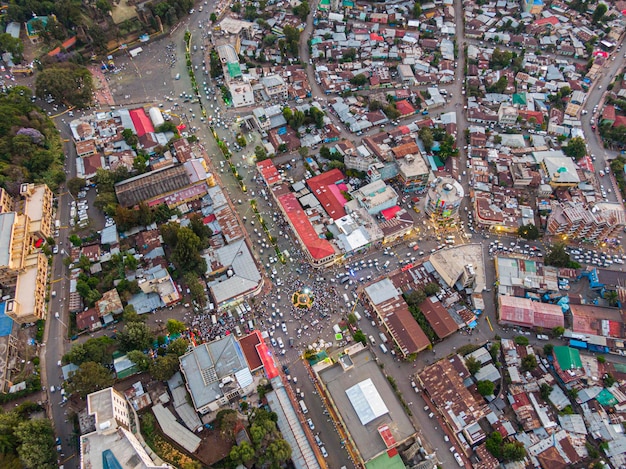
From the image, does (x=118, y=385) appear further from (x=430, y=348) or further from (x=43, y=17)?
(x=43, y=17)

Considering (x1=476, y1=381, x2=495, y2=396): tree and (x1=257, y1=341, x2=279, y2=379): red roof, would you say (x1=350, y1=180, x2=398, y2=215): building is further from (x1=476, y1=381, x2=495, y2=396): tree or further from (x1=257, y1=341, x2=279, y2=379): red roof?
(x1=476, y1=381, x2=495, y2=396): tree

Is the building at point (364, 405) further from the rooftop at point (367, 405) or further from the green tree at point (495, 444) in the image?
the green tree at point (495, 444)

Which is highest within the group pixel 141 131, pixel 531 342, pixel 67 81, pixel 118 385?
pixel 67 81

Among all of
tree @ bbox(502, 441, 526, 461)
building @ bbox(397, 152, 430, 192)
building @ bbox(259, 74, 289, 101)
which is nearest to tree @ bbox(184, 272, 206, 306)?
building @ bbox(397, 152, 430, 192)

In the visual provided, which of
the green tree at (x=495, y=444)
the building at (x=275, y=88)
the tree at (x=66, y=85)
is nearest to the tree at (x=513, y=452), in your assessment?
the green tree at (x=495, y=444)

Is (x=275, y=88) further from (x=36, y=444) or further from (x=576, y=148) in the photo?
(x=36, y=444)

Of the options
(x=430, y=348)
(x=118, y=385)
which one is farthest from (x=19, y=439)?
(x=430, y=348)
